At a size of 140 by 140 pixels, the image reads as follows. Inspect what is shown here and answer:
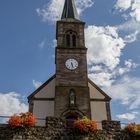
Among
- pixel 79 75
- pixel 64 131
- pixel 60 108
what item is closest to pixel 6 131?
pixel 64 131

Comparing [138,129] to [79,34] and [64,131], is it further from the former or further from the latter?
[79,34]

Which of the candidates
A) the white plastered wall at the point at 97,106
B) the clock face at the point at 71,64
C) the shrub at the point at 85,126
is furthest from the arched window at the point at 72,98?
the shrub at the point at 85,126

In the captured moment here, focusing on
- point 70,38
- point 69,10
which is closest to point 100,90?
point 70,38

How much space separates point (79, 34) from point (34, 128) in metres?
16.5

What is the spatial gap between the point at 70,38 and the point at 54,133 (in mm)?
15912

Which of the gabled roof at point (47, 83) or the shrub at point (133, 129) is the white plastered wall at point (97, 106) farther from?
the shrub at point (133, 129)

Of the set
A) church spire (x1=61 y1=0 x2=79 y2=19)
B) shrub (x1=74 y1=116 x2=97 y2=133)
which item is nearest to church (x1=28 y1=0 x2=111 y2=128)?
church spire (x1=61 y1=0 x2=79 y2=19)

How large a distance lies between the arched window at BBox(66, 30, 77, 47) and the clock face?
169 cm

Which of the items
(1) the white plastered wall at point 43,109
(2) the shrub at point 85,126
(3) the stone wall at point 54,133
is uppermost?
Result: (1) the white plastered wall at point 43,109

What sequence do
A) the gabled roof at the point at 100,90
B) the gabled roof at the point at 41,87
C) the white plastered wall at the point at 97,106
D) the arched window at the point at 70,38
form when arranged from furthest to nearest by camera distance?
the arched window at the point at 70,38, the gabled roof at the point at 100,90, the gabled roof at the point at 41,87, the white plastered wall at the point at 97,106

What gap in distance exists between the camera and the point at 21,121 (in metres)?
11.4

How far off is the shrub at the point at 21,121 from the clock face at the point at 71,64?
13387 millimetres

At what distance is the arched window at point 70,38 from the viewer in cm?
2625

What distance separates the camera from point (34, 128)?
11672mm
